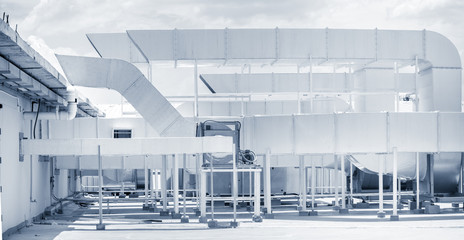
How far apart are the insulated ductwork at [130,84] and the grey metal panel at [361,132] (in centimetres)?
584

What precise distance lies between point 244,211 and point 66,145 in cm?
1090

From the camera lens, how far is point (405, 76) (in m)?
44.3

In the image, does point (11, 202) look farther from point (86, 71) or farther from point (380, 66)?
point (380, 66)

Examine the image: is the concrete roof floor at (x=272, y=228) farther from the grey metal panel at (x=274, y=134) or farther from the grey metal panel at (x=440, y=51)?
the grey metal panel at (x=440, y=51)

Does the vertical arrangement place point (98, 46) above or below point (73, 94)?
above

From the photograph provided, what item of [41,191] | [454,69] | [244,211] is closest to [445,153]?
[454,69]

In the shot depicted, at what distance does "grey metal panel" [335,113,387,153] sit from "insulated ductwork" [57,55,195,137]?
5.84 m

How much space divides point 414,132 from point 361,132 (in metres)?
2.02

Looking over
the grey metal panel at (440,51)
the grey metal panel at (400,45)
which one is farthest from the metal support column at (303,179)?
the grey metal panel at (440,51)

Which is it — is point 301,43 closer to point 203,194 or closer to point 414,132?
point 414,132

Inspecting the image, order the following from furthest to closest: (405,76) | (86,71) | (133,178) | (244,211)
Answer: (133,178) → (405,76) → (244,211) → (86,71)

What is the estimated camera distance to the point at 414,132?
2859 cm

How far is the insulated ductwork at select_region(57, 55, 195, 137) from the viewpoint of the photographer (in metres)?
22.9

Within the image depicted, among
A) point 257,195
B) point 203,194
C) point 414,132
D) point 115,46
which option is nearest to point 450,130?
point 414,132
